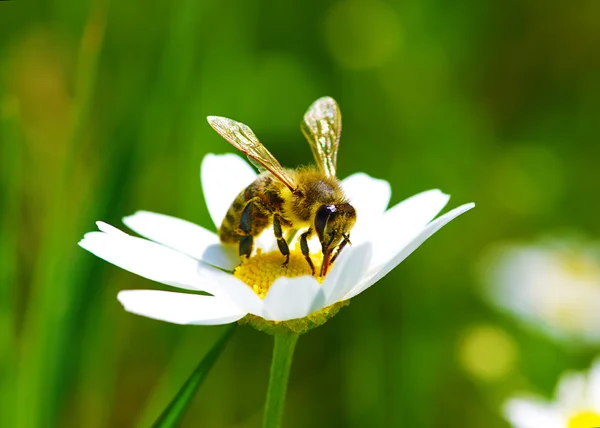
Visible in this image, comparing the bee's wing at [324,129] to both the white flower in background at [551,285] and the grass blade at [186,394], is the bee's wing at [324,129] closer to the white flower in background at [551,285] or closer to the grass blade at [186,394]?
the grass blade at [186,394]

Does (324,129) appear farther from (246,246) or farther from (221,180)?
(246,246)

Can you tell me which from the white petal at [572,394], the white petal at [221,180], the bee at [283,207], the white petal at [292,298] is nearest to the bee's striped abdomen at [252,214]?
the bee at [283,207]

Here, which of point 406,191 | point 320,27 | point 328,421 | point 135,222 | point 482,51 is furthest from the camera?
point 482,51

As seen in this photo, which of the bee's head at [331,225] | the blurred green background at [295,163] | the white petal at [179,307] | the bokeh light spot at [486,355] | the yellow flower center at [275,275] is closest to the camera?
the white petal at [179,307]

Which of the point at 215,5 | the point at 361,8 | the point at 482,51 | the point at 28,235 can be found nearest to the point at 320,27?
the point at 361,8

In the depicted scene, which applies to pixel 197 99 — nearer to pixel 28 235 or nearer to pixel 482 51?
pixel 28 235

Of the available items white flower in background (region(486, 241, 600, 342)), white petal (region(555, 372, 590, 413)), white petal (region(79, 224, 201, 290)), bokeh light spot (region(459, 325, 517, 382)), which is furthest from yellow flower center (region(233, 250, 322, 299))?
white flower in background (region(486, 241, 600, 342))

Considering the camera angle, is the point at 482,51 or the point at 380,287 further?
the point at 482,51
